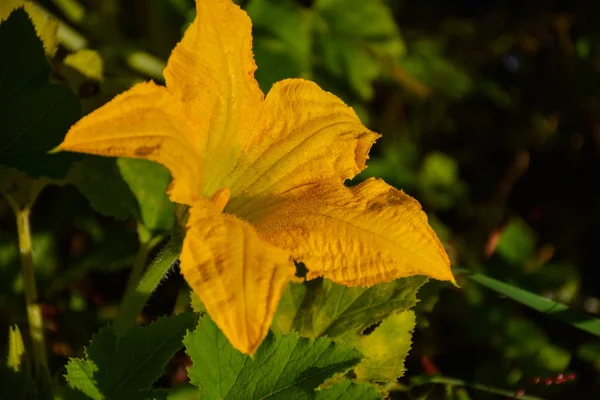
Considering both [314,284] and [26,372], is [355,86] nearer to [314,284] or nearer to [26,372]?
[314,284]

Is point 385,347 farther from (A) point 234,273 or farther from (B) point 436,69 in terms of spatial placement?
(B) point 436,69

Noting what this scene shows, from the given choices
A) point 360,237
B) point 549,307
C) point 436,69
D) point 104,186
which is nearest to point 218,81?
point 360,237

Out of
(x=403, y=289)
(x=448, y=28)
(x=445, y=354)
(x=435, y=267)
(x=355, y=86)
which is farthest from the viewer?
(x=448, y=28)

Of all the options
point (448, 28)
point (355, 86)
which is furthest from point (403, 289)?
point (448, 28)

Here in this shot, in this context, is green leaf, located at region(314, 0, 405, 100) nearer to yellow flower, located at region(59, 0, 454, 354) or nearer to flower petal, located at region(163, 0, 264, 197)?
yellow flower, located at region(59, 0, 454, 354)

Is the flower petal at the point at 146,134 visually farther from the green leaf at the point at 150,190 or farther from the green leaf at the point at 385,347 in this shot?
the green leaf at the point at 385,347
